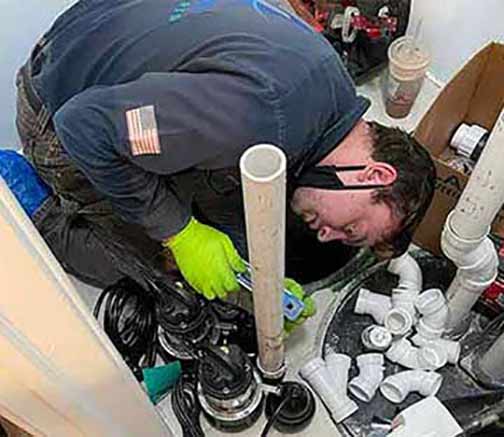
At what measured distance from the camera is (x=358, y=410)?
4.89 ft

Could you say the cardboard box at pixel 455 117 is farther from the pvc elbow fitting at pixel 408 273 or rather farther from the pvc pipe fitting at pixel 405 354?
the pvc pipe fitting at pixel 405 354

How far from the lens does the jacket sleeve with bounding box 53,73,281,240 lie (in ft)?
3.58

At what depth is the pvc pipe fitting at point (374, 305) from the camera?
1547 mm

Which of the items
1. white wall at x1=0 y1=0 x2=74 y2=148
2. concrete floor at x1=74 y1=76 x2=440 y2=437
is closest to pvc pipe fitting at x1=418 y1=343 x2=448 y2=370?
concrete floor at x1=74 y1=76 x2=440 y2=437

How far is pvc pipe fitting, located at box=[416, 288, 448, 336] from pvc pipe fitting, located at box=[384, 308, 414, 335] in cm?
3

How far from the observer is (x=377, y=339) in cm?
152

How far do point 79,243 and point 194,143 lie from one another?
0.55 m

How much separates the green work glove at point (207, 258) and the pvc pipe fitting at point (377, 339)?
0.32 m

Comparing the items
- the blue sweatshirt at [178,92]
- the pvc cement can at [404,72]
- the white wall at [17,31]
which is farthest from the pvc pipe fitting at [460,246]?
the white wall at [17,31]

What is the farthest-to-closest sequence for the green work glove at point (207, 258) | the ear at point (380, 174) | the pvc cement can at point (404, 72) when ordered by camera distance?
the pvc cement can at point (404, 72)
the green work glove at point (207, 258)
the ear at point (380, 174)

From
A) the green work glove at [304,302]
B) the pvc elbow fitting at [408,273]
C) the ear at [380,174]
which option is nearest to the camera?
the ear at [380,174]

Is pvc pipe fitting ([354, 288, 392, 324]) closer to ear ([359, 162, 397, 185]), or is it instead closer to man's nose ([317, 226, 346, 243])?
man's nose ([317, 226, 346, 243])

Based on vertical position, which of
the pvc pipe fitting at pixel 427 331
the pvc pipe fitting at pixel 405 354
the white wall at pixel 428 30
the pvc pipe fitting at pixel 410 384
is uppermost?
the white wall at pixel 428 30

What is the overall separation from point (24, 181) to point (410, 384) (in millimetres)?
859
